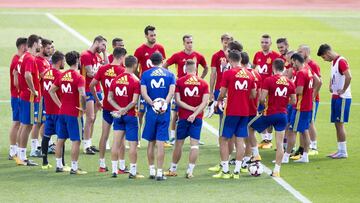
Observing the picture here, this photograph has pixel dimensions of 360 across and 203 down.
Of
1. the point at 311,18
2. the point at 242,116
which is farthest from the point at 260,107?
the point at 311,18

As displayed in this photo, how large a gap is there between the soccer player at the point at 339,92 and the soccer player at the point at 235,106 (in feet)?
9.48

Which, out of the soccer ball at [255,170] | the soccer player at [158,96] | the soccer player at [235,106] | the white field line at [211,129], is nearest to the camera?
the white field line at [211,129]

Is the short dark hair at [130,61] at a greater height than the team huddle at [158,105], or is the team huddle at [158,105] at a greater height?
the short dark hair at [130,61]

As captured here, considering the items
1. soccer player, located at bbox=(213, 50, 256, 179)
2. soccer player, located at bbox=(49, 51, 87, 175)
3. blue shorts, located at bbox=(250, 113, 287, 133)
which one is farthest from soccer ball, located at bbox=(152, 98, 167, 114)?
blue shorts, located at bbox=(250, 113, 287, 133)

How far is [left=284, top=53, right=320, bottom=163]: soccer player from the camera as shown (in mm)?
18984

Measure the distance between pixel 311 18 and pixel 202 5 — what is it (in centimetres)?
757

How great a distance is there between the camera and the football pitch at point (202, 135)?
16156mm

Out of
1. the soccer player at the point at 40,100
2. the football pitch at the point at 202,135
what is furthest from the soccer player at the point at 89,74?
the soccer player at the point at 40,100

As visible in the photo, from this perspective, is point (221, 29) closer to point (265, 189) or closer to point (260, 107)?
point (260, 107)

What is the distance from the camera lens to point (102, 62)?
20250 millimetres

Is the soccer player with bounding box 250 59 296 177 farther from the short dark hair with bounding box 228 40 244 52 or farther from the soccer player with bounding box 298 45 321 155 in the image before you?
the soccer player with bounding box 298 45 321 155

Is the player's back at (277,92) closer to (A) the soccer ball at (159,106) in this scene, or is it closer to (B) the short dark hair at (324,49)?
(A) the soccer ball at (159,106)

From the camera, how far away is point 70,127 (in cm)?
1761

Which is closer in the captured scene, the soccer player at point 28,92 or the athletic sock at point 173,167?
the athletic sock at point 173,167
